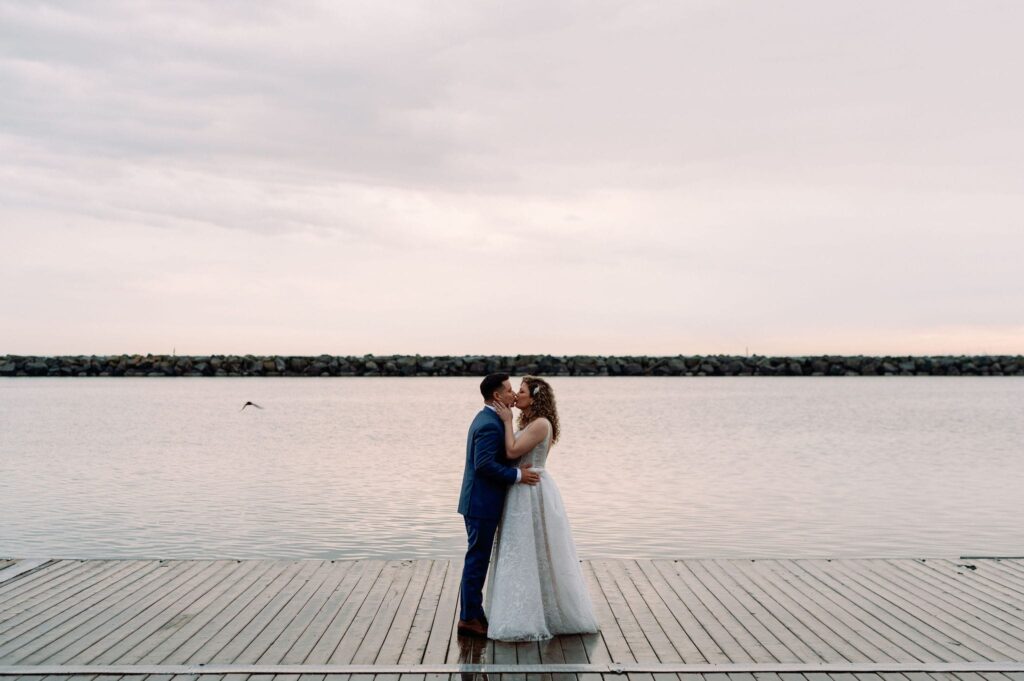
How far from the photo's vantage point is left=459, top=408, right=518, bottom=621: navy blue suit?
728 centimetres

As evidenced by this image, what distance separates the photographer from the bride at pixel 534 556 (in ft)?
24.1

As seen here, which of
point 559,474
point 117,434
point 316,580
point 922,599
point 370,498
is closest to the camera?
point 922,599

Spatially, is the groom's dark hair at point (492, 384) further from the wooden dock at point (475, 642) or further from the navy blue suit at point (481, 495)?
the wooden dock at point (475, 642)

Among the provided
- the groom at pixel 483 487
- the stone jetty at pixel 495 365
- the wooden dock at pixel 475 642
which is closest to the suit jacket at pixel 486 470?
the groom at pixel 483 487

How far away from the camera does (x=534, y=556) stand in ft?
24.3

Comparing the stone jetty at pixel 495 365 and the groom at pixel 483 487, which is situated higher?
the stone jetty at pixel 495 365

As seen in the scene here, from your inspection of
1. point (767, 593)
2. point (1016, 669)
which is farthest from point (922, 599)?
point (1016, 669)

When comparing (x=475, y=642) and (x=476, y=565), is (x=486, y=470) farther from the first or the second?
(x=475, y=642)

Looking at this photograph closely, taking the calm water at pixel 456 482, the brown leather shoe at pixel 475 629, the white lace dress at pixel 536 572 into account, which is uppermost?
the white lace dress at pixel 536 572

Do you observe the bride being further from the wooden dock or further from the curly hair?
the wooden dock

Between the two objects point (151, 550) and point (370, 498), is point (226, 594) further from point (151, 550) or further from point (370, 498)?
point (370, 498)

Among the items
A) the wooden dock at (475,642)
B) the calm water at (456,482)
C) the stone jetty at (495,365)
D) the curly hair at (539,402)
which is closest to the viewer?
the wooden dock at (475,642)

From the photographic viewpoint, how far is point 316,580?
940cm

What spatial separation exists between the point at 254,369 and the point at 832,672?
94871 mm
